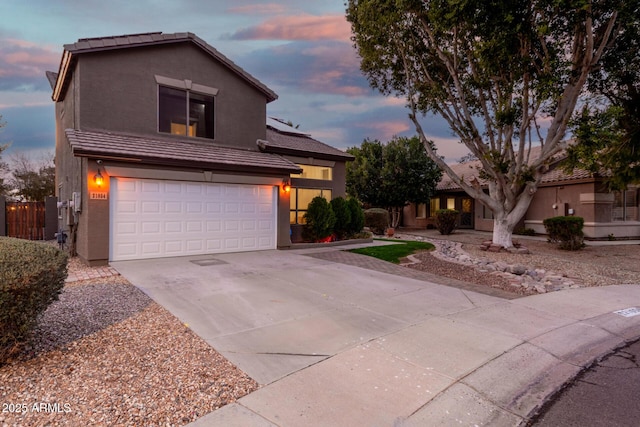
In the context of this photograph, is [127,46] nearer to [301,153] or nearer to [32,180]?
[301,153]

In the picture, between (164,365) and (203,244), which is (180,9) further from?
(164,365)

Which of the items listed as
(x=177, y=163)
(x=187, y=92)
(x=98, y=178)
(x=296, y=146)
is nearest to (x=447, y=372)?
(x=177, y=163)

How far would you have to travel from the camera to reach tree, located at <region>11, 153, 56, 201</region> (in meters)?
22.4

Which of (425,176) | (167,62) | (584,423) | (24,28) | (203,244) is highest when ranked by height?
(24,28)

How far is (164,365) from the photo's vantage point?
361 centimetres

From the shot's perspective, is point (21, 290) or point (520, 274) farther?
point (520, 274)

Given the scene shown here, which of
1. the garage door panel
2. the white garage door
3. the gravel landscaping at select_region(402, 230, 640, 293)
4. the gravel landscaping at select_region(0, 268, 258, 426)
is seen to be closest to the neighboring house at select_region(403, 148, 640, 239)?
the gravel landscaping at select_region(402, 230, 640, 293)

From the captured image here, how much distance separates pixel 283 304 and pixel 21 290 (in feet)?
11.4

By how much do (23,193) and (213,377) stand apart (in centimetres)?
2647

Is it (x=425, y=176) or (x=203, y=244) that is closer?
(x=203, y=244)

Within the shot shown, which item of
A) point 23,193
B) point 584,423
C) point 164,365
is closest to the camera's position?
point 584,423

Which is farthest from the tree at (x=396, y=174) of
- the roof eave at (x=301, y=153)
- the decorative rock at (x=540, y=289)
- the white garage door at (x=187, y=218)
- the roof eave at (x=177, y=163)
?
the decorative rock at (x=540, y=289)

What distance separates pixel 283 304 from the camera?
586 cm

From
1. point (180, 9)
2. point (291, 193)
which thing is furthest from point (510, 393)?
point (180, 9)
